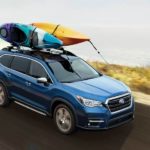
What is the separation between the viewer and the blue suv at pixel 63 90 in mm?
8781

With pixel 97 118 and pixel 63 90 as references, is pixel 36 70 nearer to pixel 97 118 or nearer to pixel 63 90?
pixel 63 90

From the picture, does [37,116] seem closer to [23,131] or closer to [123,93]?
[23,131]

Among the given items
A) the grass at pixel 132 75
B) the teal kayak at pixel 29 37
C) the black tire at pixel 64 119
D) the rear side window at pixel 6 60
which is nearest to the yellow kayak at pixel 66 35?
the teal kayak at pixel 29 37

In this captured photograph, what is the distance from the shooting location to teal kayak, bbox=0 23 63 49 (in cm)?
1079

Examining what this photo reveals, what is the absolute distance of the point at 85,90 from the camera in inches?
355

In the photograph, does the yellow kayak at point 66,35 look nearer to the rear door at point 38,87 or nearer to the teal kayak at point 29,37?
the teal kayak at point 29,37

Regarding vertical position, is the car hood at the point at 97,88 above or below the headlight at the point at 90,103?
above

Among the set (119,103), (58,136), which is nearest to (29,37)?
(58,136)

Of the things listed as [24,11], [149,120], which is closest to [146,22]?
[24,11]

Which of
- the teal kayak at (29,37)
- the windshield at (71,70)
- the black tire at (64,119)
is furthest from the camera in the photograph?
the teal kayak at (29,37)

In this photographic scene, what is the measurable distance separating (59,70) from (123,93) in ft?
5.75

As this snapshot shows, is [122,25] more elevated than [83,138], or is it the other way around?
[83,138]

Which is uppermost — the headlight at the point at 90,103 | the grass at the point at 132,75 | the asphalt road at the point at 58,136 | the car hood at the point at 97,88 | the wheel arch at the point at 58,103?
the car hood at the point at 97,88

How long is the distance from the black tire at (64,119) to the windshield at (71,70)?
748mm
